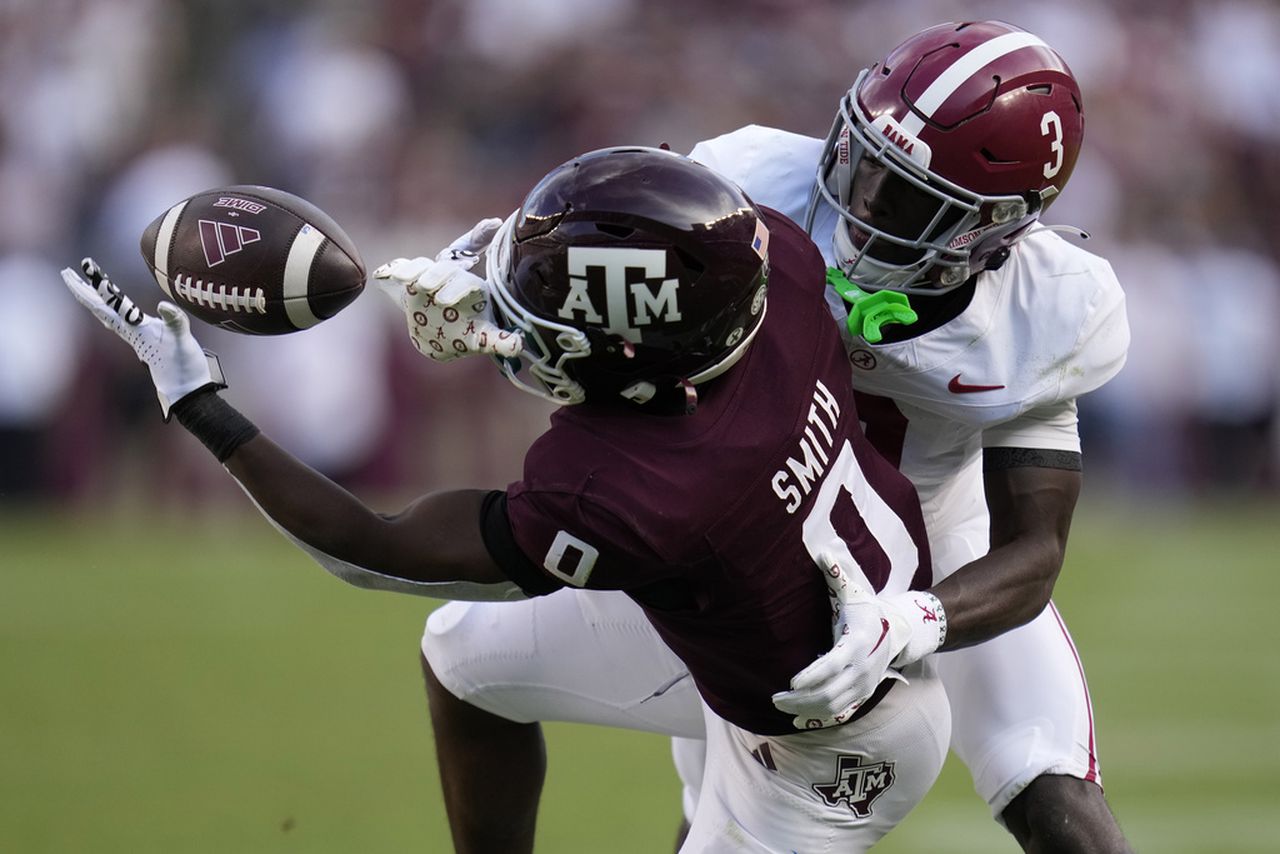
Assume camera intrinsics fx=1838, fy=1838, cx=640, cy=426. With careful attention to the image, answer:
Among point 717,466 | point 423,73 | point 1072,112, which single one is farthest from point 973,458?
point 423,73

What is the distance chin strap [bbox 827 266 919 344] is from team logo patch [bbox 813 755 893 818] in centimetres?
71

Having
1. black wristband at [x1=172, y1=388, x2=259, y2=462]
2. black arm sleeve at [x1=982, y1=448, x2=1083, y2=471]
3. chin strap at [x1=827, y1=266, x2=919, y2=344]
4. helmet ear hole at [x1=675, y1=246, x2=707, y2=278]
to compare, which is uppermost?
helmet ear hole at [x1=675, y1=246, x2=707, y2=278]

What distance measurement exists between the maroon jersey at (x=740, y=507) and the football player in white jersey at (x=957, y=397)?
0.59 feet

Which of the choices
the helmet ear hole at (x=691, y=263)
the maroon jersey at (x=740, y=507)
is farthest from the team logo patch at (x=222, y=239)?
the helmet ear hole at (x=691, y=263)

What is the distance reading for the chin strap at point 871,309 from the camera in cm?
312

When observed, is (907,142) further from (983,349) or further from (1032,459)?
(1032,459)

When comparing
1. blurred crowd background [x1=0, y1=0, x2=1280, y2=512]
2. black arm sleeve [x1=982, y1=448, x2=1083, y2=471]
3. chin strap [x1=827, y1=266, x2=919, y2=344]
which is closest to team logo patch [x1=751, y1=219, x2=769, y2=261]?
chin strap [x1=827, y1=266, x2=919, y2=344]

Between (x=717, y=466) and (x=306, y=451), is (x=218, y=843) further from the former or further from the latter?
(x=306, y=451)

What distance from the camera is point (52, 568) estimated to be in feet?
26.9

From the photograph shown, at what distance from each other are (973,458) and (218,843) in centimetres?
229

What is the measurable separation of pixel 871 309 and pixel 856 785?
2.62ft

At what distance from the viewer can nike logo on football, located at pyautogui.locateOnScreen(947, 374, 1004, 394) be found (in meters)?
3.21

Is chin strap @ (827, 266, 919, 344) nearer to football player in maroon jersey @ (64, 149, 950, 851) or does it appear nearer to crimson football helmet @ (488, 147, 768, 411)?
football player in maroon jersey @ (64, 149, 950, 851)

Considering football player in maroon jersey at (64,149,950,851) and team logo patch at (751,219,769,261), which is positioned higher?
team logo patch at (751,219,769,261)
